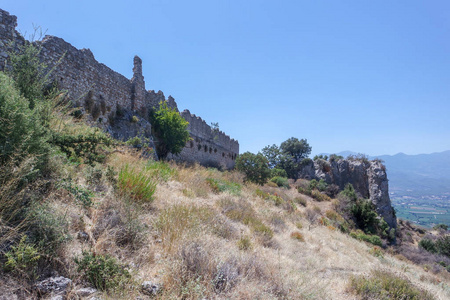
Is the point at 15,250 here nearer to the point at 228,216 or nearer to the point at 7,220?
the point at 7,220

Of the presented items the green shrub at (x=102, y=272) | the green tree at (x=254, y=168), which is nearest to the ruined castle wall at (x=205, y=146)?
the green tree at (x=254, y=168)

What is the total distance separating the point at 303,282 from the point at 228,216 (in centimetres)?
322

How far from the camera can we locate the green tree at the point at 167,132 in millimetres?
14148

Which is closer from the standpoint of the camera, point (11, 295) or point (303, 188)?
point (11, 295)

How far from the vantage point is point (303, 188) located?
2247 centimetres

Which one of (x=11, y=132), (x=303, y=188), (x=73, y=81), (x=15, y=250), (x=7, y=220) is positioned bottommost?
(x=303, y=188)

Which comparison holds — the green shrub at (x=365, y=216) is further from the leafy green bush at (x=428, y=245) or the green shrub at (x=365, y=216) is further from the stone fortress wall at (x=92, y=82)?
the stone fortress wall at (x=92, y=82)

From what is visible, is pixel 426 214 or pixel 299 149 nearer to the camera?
pixel 299 149

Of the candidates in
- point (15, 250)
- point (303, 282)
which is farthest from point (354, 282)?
point (15, 250)

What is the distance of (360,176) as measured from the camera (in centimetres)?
2634

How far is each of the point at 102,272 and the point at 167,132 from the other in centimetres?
1221

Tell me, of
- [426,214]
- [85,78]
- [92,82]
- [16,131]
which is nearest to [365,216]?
[92,82]

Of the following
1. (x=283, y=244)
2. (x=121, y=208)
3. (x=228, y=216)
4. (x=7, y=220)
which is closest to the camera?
(x=7, y=220)

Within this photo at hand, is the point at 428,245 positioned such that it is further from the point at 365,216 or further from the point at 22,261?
the point at 22,261
